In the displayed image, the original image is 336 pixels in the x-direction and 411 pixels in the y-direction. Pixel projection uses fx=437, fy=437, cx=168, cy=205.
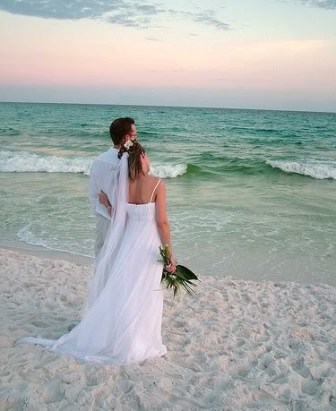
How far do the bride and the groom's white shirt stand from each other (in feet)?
0.40

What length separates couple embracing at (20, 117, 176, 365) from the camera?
3.70 meters

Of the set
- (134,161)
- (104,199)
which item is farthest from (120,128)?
(104,199)

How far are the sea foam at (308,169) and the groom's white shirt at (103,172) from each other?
1669 cm

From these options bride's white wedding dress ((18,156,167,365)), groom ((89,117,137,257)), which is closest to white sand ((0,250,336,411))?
bride's white wedding dress ((18,156,167,365))

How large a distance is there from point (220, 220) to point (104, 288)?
7.04 metres

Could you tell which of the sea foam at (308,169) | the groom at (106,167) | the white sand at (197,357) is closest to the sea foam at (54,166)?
the sea foam at (308,169)

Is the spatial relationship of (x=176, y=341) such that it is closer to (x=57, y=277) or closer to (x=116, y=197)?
(x=116, y=197)

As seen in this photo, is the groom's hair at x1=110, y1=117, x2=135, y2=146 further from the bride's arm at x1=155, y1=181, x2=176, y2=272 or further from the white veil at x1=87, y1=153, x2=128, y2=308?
the bride's arm at x1=155, y1=181, x2=176, y2=272

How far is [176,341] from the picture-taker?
4438 mm

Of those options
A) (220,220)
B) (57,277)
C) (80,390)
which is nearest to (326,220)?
(220,220)

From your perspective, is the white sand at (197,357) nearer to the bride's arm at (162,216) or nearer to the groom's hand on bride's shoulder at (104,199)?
the bride's arm at (162,216)

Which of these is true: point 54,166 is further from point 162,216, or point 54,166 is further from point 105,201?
point 162,216

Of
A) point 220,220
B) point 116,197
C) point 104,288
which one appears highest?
point 116,197

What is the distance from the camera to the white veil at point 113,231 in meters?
3.65
